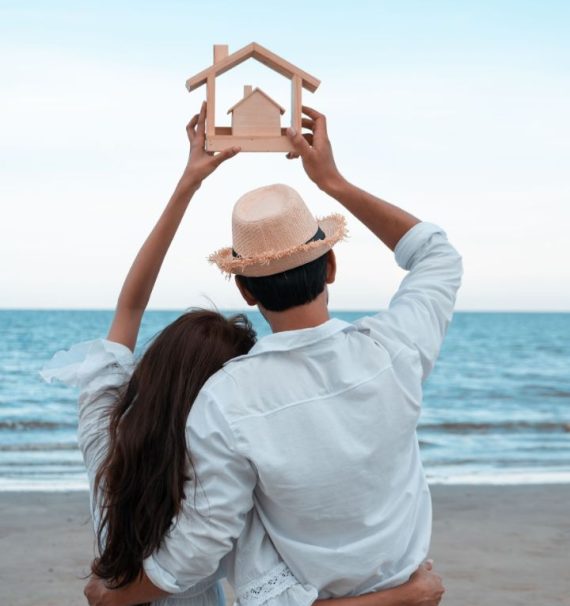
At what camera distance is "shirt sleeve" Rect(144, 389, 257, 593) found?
174 cm

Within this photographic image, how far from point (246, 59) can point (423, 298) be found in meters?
0.67

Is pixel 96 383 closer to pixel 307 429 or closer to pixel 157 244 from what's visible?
pixel 157 244

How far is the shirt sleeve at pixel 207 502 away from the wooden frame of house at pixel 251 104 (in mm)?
595

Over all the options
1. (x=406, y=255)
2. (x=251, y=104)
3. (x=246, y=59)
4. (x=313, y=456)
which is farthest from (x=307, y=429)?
(x=246, y=59)

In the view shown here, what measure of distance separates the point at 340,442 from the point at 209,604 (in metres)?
0.50

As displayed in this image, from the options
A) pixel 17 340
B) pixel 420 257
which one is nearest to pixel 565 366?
pixel 17 340

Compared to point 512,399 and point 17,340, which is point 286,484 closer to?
point 512,399

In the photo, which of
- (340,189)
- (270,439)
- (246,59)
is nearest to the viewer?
(270,439)

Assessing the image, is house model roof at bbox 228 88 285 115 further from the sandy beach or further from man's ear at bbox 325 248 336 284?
the sandy beach

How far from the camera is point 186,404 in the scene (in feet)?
6.01

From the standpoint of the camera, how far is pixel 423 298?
77.2 inches

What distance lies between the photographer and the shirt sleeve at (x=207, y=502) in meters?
1.74

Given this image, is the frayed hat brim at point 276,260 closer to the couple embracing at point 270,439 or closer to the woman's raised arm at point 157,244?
the couple embracing at point 270,439

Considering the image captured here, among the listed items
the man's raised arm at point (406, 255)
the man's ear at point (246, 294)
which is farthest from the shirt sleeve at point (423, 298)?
the man's ear at point (246, 294)
